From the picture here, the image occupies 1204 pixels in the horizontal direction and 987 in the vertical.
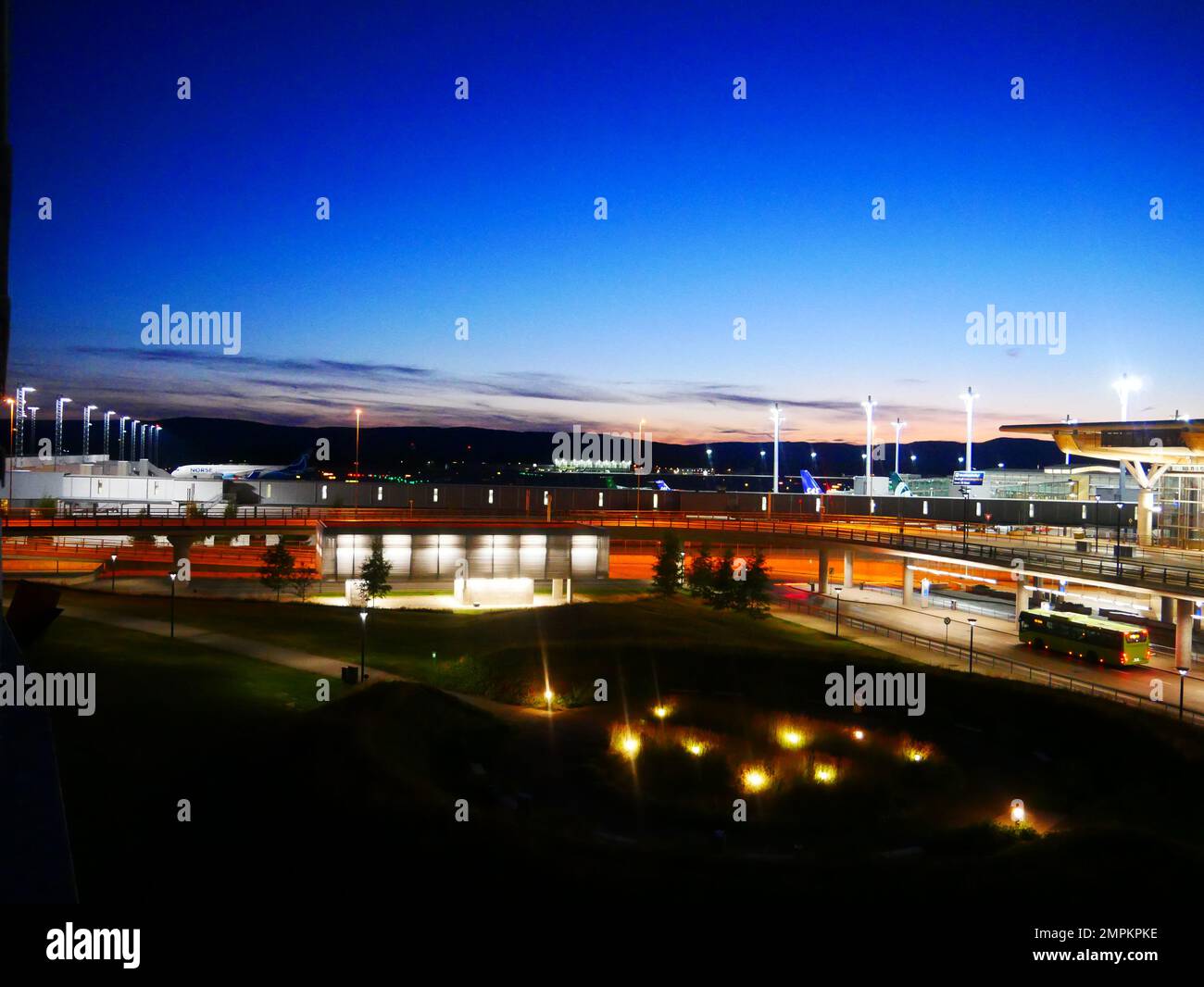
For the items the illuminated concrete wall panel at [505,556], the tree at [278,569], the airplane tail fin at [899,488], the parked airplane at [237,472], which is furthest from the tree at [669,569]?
the parked airplane at [237,472]

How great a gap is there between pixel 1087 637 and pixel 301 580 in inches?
1394

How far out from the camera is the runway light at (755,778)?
883 inches

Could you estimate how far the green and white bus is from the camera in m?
33.6

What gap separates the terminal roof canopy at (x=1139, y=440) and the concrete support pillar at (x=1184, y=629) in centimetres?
965

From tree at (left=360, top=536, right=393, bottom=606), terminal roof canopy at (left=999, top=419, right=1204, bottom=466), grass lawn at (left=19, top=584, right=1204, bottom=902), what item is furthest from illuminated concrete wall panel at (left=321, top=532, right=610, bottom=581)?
terminal roof canopy at (left=999, top=419, right=1204, bottom=466)

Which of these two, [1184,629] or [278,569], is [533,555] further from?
[1184,629]

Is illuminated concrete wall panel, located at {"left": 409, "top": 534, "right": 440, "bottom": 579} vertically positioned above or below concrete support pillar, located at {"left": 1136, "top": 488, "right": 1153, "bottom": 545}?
below

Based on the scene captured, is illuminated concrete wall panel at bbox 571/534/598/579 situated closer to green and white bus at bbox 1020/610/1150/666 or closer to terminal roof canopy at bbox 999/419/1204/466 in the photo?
green and white bus at bbox 1020/610/1150/666

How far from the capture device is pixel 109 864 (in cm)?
1425

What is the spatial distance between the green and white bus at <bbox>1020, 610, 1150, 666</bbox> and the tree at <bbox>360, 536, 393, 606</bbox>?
96.7 feet

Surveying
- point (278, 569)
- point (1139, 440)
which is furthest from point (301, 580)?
point (1139, 440)

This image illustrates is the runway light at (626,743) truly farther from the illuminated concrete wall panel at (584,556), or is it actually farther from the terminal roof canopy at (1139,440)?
the terminal roof canopy at (1139,440)

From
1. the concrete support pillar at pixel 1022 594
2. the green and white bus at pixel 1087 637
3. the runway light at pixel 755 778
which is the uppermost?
the concrete support pillar at pixel 1022 594
